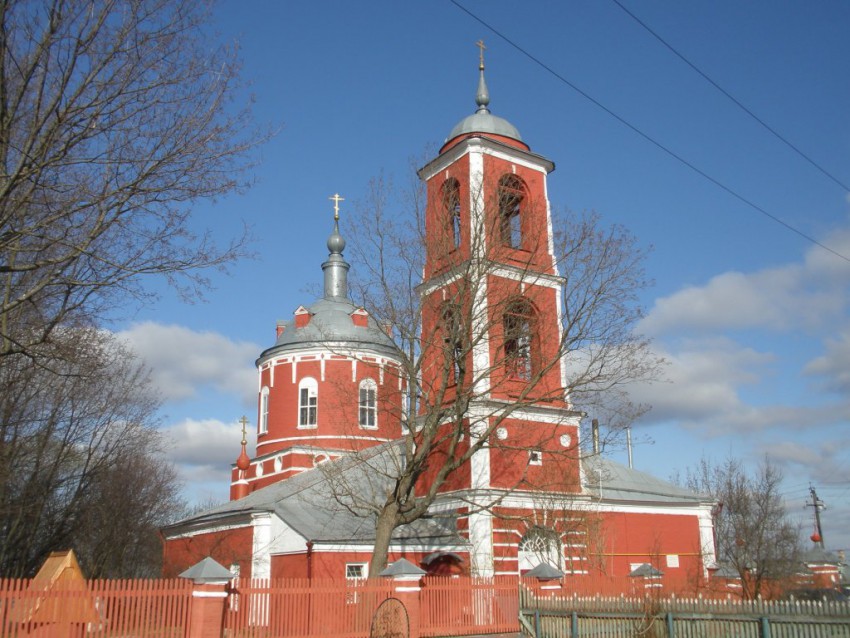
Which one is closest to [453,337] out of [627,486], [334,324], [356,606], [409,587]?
[409,587]

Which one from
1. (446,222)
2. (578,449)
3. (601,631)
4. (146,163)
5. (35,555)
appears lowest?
(601,631)

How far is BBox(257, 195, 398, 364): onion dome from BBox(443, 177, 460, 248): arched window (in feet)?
28.7

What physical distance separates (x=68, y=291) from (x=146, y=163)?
2.71 metres

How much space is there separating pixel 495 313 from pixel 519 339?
2.58 m

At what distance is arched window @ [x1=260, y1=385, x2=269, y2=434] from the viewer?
118 ft

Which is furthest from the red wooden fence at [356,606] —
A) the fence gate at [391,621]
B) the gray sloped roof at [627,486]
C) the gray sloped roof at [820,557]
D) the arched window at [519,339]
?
the gray sloped roof at [820,557]

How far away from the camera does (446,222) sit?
23.6 metres

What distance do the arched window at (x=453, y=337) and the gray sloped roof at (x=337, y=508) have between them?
125 inches

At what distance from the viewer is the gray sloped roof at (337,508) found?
23.5 metres

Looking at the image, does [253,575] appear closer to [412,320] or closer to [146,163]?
[412,320]

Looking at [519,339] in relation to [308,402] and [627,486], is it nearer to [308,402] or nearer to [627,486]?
[627,486]

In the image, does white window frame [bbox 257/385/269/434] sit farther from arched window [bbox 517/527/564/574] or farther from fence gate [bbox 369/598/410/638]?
fence gate [bbox 369/598/410/638]

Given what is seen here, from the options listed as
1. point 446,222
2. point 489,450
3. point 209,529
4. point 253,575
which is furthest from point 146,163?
point 209,529

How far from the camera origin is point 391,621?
17.9 metres
